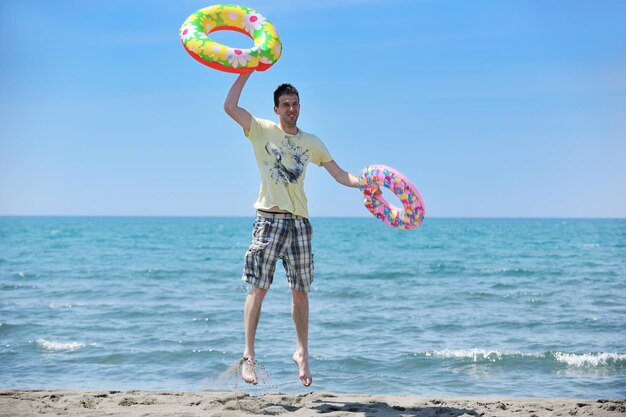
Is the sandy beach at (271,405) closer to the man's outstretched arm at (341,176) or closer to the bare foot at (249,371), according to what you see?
the bare foot at (249,371)

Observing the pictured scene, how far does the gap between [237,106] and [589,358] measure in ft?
18.5

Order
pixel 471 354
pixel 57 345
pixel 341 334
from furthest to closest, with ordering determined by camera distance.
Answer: pixel 341 334 → pixel 57 345 → pixel 471 354

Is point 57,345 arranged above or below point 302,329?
below

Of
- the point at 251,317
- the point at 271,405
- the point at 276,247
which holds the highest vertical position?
the point at 276,247

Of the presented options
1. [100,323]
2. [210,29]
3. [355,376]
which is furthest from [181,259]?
[210,29]

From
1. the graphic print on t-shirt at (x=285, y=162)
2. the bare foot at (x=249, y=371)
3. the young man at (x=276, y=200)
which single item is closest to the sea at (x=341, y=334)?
the bare foot at (x=249, y=371)

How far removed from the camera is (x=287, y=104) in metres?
5.41

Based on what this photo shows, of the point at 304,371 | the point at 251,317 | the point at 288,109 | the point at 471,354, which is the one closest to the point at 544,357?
the point at 471,354

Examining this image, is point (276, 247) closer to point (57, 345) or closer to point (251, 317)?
point (251, 317)

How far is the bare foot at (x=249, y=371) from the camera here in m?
5.36

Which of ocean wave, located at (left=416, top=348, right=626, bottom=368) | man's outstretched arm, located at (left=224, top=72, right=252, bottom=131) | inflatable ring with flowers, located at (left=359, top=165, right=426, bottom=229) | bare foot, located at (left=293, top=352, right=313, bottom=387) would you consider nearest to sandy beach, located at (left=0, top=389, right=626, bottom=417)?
bare foot, located at (left=293, top=352, right=313, bottom=387)

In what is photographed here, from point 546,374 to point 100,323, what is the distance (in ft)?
22.1

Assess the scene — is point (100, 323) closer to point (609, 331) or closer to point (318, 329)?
point (318, 329)

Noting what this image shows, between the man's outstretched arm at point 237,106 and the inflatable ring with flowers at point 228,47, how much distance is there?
10 cm
